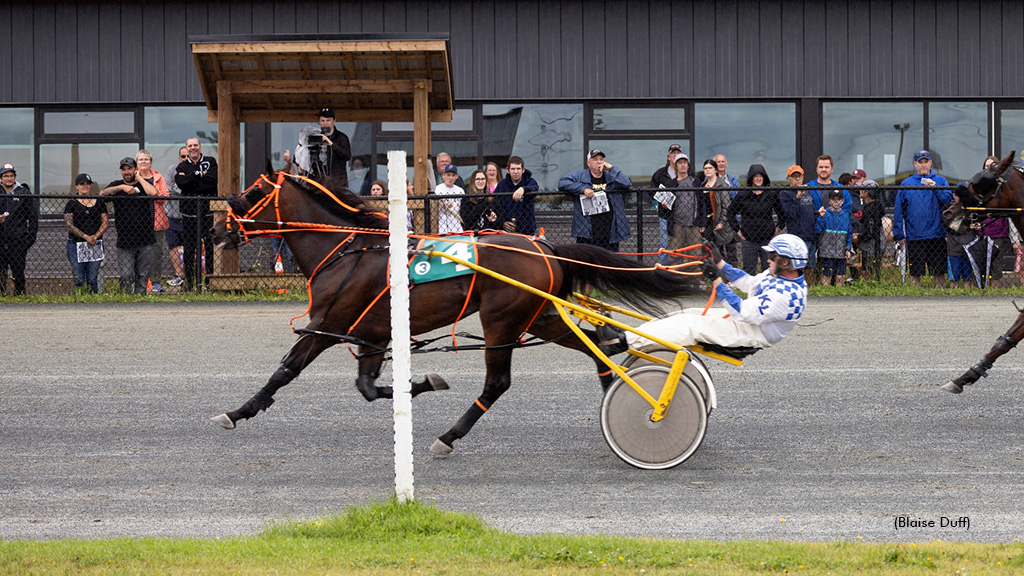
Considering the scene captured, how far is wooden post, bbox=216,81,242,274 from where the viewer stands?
555 inches

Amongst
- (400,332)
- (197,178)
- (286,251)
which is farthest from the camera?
(197,178)

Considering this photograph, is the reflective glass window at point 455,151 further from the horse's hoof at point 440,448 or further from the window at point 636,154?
the horse's hoof at point 440,448

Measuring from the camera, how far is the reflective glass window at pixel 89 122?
62.3 feet

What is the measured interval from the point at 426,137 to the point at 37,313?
5.05 meters

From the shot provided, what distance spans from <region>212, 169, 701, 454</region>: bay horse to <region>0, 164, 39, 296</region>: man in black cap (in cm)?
765

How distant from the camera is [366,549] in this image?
15.2 ft

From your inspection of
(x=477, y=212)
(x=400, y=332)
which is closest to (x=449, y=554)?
(x=400, y=332)

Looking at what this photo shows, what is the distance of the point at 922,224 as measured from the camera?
43.8 feet

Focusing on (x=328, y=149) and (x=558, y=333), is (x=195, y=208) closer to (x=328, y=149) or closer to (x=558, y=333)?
(x=328, y=149)

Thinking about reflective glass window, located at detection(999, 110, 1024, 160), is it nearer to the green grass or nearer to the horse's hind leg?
the horse's hind leg

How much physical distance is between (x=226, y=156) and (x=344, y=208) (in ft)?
25.0

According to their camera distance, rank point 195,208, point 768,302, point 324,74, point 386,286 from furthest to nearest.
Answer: point 324,74, point 195,208, point 386,286, point 768,302

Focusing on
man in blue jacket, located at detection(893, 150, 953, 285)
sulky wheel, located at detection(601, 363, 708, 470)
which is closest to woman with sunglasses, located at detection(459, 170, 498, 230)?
man in blue jacket, located at detection(893, 150, 953, 285)

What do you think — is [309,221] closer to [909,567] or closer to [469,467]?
[469,467]
